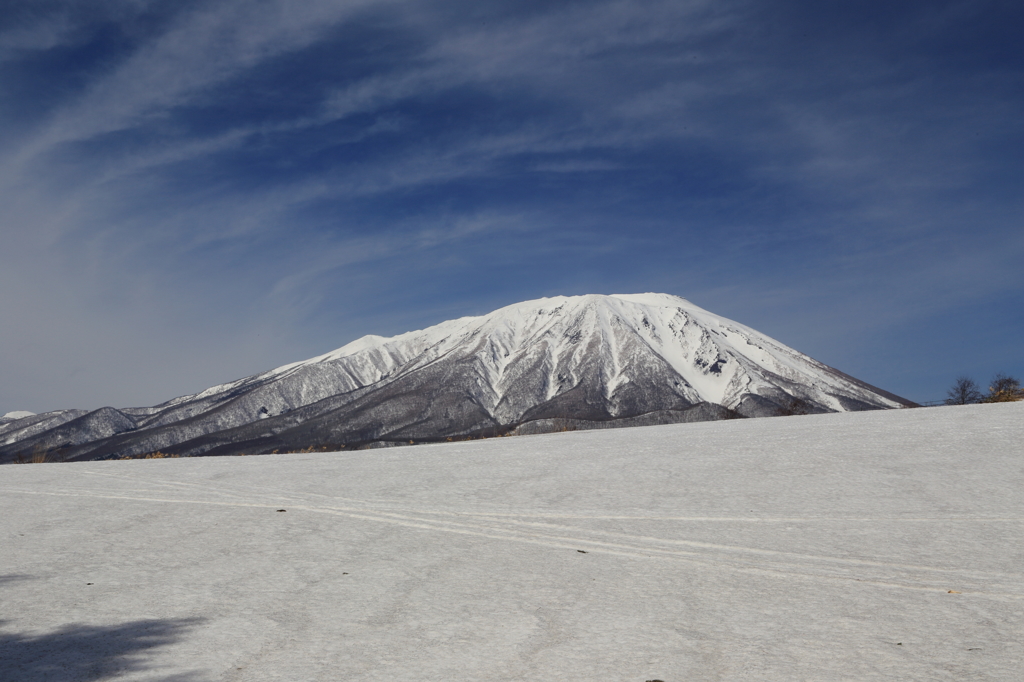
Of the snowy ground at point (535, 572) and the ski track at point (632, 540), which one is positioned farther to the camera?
the ski track at point (632, 540)

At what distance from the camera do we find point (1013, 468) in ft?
39.8

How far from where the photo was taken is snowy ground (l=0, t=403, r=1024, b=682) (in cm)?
522

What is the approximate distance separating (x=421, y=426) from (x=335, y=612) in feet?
596

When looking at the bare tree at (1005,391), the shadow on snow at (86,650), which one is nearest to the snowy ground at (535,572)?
the shadow on snow at (86,650)

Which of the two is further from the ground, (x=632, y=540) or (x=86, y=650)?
(x=86, y=650)

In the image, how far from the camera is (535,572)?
7453 millimetres

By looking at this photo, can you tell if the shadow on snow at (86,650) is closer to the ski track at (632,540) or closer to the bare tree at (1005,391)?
the ski track at (632,540)

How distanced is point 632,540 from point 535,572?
5.86ft

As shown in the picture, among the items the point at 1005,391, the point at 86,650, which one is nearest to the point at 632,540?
the point at 86,650

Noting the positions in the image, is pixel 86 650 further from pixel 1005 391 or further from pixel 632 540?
pixel 1005 391

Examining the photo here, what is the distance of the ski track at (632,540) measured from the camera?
7074mm

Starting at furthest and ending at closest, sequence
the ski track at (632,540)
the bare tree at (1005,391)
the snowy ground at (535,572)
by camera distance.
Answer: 1. the bare tree at (1005,391)
2. the ski track at (632,540)
3. the snowy ground at (535,572)

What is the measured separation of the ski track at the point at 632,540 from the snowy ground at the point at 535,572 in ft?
0.14

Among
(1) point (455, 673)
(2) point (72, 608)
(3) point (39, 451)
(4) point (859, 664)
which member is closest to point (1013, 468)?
(4) point (859, 664)
